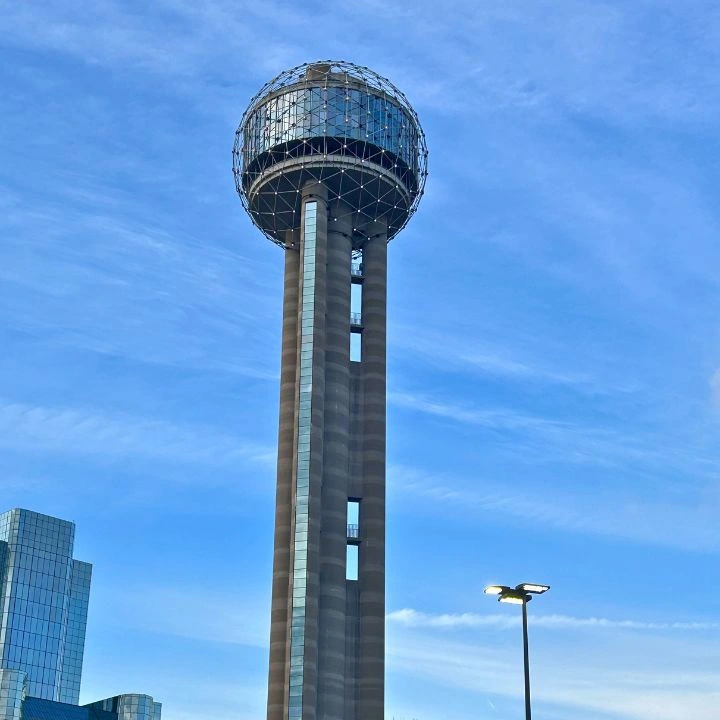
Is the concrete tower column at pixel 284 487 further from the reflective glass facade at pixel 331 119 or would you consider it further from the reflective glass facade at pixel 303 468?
the reflective glass facade at pixel 331 119

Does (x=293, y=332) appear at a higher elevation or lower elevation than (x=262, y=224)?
lower

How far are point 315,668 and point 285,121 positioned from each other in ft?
211

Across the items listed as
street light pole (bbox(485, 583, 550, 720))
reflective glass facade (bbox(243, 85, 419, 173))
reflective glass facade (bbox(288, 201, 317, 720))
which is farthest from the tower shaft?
street light pole (bbox(485, 583, 550, 720))

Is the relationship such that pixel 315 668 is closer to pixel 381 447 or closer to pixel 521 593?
pixel 381 447

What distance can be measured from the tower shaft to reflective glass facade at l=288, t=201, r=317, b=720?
112 millimetres

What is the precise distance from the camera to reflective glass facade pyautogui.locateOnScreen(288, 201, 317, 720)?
125562 millimetres

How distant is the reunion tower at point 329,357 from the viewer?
129500mm

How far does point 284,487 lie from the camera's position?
455 feet

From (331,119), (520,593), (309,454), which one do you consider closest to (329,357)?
(309,454)

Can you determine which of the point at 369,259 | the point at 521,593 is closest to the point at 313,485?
the point at 369,259

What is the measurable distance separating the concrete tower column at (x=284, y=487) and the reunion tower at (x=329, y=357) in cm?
17

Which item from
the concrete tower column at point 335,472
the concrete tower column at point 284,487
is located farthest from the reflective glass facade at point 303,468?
the concrete tower column at point 335,472

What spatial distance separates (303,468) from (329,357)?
47.3 ft

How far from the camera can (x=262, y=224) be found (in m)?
156
